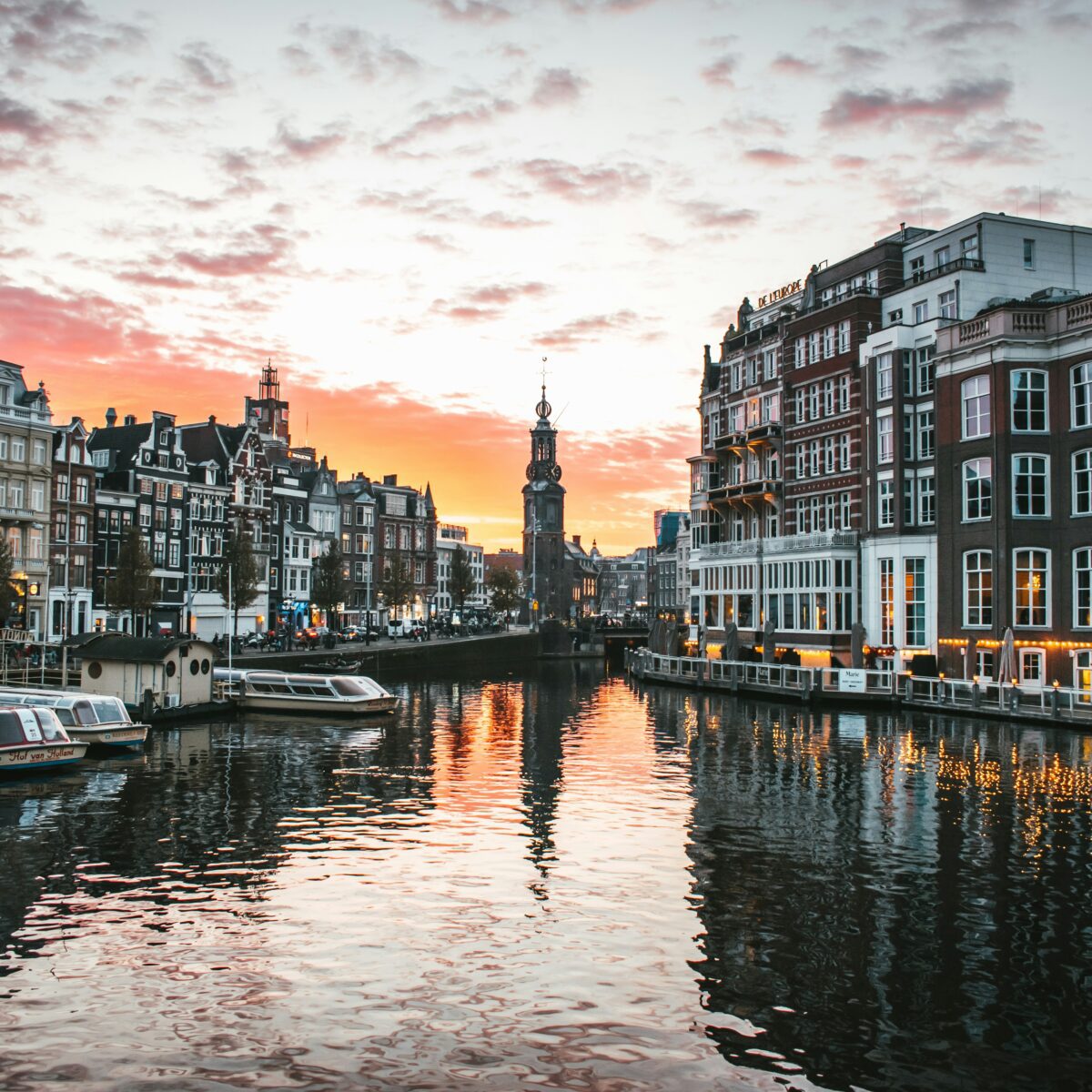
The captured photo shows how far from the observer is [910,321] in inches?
2972

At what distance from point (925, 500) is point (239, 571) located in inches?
2236

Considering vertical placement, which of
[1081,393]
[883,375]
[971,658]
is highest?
[883,375]

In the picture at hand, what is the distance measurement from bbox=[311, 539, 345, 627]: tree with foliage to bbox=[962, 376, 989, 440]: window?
2745 inches

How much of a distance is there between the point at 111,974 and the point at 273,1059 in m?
4.80

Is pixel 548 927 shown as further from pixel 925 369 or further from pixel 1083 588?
pixel 925 369

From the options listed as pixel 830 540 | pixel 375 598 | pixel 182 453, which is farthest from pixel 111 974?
pixel 375 598

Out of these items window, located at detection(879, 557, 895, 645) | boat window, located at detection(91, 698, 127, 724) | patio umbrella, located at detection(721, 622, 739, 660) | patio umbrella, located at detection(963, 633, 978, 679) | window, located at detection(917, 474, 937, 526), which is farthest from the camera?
patio umbrella, located at detection(721, 622, 739, 660)

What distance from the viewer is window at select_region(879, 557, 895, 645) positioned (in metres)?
72.6

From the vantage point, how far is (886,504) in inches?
2918

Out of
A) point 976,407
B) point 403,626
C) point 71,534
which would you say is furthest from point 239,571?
point 976,407

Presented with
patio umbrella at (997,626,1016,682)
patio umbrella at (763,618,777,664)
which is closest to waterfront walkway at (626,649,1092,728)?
patio umbrella at (997,626,1016,682)

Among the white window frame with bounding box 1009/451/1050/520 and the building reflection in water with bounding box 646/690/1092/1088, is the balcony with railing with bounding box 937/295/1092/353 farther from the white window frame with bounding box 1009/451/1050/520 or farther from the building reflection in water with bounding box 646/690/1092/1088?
the building reflection in water with bounding box 646/690/1092/1088

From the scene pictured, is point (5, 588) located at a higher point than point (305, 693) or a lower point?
higher

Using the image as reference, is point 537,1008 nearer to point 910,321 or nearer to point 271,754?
point 271,754
